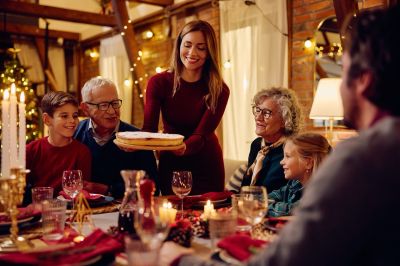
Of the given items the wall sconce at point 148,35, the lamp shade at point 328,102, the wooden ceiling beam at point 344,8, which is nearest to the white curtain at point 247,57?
the lamp shade at point 328,102

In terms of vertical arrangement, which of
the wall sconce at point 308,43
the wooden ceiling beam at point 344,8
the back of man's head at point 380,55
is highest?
the wooden ceiling beam at point 344,8

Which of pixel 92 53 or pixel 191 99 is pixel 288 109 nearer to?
pixel 191 99

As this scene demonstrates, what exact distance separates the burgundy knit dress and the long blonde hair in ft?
0.11

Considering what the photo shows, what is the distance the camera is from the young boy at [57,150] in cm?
230

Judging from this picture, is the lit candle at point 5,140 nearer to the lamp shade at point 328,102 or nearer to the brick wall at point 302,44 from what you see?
the lamp shade at point 328,102

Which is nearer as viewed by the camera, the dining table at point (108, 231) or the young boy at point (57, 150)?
the dining table at point (108, 231)

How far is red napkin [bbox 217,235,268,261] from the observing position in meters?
1.09

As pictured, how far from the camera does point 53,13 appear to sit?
23.4 ft

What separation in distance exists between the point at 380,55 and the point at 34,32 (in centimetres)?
902

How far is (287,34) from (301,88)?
2.06 ft

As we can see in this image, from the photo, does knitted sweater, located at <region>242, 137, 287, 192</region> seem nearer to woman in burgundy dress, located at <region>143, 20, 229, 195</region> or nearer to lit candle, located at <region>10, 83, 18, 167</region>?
woman in burgundy dress, located at <region>143, 20, 229, 195</region>

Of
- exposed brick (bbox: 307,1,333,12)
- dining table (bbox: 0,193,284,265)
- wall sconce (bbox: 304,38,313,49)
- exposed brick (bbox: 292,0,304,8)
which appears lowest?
dining table (bbox: 0,193,284,265)

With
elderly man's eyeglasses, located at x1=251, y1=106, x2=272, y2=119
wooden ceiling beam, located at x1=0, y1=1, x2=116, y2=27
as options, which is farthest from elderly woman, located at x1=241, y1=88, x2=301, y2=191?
wooden ceiling beam, located at x1=0, y1=1, x2=116, y2=27

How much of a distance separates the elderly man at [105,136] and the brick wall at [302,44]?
2.59 meters
